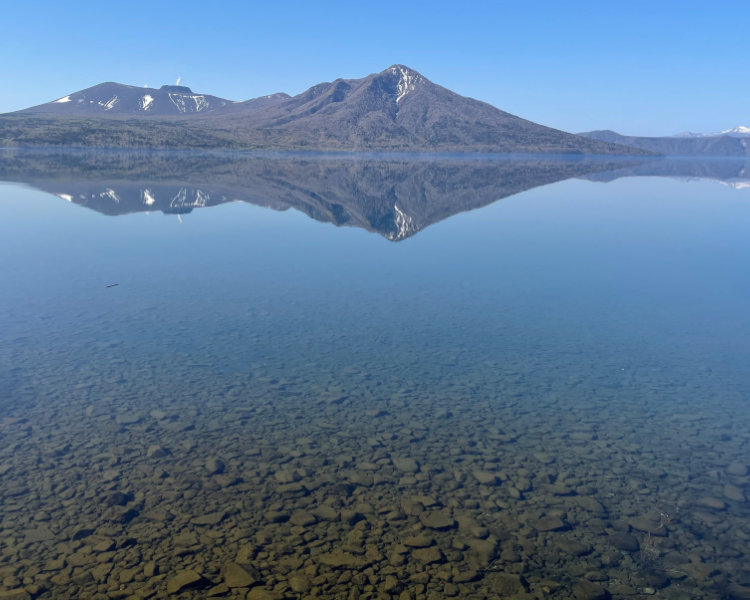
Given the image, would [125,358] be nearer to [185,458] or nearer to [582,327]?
[185,458]

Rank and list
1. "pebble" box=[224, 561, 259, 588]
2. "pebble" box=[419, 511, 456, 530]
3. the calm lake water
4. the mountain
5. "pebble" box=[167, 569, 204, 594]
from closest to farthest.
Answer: "pebble" box=[167, 569, 204, 594] → "pebble" box=[224, 561, 259, 588] → the calm lake water → "pebble" box=[419, 511, 456, 530] → the mountain

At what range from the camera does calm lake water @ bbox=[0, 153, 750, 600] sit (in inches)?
414

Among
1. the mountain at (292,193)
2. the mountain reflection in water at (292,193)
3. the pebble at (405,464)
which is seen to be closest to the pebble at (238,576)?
the pebble at (405,464)

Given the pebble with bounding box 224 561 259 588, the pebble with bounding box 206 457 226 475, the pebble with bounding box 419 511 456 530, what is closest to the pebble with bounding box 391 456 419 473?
the pebble with bounding box 419 511 456 530

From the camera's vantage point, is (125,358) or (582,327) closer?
(125,358)

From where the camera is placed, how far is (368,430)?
1524 cm

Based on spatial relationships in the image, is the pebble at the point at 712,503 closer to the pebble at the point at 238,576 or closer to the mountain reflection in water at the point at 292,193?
the pebble at the point at 238,576

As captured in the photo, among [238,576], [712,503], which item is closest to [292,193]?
[712,503]

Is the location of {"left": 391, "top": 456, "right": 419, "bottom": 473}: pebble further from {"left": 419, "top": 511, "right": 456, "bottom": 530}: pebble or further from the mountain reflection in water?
the mountain reflection in water

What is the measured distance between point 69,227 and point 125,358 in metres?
32.1

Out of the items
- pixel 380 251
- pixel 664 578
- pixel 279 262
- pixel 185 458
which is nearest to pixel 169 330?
pixel 185 458

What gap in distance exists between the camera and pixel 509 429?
15.5 metres

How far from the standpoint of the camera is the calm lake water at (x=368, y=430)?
414 inches

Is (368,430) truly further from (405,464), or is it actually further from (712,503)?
(712,503)
